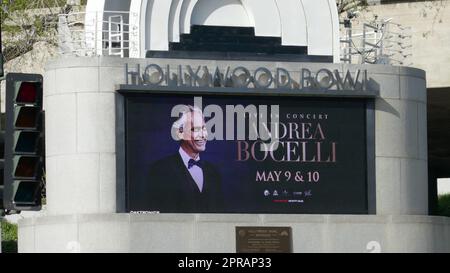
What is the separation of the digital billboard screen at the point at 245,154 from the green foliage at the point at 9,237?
40.0 feet

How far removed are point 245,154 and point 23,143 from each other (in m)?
18.8

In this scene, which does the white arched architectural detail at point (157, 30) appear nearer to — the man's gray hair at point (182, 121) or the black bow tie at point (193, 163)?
the man's gray hair at point (182, 121)

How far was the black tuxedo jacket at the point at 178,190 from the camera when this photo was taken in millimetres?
34812

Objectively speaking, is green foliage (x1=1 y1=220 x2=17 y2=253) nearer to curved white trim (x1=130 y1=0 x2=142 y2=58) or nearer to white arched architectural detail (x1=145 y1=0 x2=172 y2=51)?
curved white trim (x1=130 y1=0 x2=142 y2=58)

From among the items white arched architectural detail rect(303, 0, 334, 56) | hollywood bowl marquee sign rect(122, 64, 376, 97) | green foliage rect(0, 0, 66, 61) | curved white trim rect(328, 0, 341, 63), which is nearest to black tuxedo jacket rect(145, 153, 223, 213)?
hollywood bowl marquee sign rect(122, 64, 376, 97)

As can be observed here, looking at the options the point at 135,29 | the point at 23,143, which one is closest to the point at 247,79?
the point at 135,29

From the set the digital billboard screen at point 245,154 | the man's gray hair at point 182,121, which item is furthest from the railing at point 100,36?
the man's gray hair at point 182,121

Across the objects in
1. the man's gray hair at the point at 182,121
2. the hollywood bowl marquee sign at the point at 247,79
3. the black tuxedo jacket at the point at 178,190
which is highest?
the hollywood bowl marquee sign at the point at 247,79

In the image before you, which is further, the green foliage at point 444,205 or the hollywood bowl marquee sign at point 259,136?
the green foliage at point 444,205
